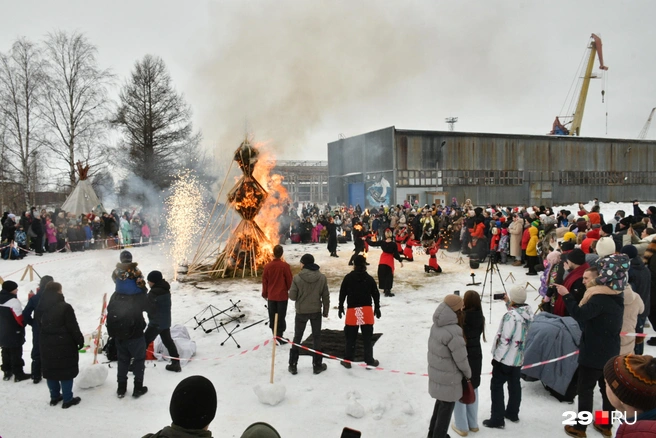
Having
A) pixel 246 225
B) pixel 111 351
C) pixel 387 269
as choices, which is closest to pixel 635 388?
pixel 111 351

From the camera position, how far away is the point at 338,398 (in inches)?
221

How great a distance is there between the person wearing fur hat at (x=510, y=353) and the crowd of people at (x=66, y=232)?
1718 centimetres

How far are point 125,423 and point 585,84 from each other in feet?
199

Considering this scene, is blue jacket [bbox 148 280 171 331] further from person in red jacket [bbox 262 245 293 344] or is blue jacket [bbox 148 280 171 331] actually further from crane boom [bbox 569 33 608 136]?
crane boom [bbox 569 33 608 136]

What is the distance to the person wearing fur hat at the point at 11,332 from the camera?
600 centimetres

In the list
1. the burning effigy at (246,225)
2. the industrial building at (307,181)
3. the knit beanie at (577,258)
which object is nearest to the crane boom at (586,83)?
the industrial building at (307,181)

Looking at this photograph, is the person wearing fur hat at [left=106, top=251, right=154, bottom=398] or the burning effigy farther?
the burning effigy

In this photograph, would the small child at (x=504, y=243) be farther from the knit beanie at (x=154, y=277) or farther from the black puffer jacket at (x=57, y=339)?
the black puffer jacket at (x=57, y=339)

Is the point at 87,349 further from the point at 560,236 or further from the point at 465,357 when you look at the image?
the point at 560,236

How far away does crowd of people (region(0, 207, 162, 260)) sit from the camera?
1608 centimetres

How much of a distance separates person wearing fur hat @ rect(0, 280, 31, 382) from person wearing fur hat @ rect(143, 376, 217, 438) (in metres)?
5.38

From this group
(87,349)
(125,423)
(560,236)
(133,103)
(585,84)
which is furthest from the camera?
(585,84)

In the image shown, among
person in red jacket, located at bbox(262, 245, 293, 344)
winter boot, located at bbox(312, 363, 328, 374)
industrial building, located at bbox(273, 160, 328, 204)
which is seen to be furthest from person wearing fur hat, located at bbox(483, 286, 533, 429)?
industrial building, located at bbox(273, 160, 328, 204)

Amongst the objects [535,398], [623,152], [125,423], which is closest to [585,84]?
[623,152]
